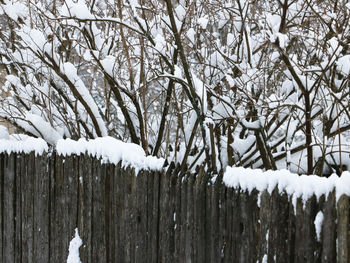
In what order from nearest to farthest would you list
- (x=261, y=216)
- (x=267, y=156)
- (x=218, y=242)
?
(x=261, y=216) < (x=218, y=242) < (x=267, y=156)

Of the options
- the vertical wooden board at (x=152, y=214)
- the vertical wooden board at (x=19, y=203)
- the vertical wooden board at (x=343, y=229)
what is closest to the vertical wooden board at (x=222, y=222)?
the vertical wooden board at (x=152, y=214)

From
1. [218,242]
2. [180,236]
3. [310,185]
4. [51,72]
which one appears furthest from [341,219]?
[51,72]

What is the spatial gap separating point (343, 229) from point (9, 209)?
2.95m

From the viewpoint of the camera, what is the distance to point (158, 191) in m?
2.75

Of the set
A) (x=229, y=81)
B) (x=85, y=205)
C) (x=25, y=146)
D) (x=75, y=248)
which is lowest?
(x=75, y=248)

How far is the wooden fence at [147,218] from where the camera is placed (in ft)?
6.69

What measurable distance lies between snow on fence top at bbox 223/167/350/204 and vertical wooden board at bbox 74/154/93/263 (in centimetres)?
118

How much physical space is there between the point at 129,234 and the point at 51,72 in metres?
2.20

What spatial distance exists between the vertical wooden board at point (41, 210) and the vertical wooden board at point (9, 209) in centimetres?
34

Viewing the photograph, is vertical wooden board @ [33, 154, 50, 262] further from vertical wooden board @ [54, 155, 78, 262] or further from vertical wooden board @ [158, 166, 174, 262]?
vertical wooden board @ [158, 166, 174, 262]

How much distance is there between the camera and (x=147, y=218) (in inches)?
110

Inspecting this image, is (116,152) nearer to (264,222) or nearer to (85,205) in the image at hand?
(85,205)

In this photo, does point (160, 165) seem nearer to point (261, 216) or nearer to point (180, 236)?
point (180, 236)

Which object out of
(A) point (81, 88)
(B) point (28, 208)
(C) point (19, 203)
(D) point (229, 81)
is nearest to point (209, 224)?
(D) point (229, 81)
